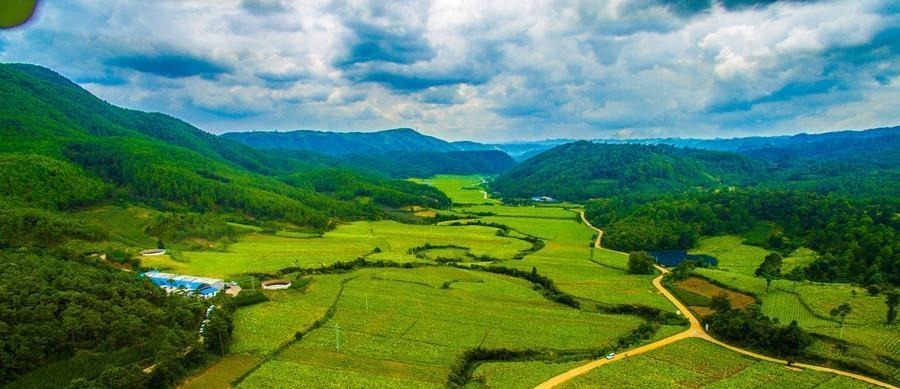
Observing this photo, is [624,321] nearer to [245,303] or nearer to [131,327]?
[245,303]

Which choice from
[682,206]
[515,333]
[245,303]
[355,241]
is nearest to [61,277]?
[245,303]

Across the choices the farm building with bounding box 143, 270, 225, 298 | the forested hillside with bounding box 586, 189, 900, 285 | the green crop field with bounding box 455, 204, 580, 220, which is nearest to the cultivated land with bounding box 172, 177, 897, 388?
the farm building with bounding box 143, 270, 225, 298

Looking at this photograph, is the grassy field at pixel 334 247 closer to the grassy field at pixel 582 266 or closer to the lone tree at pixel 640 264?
the grassy field at pixel 582 266

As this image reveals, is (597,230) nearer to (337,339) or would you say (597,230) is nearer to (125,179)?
(337,339)

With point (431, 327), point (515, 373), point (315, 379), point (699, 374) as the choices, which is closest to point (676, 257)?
point (699, 374)

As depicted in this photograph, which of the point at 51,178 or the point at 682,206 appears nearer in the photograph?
→ the point at 51,178

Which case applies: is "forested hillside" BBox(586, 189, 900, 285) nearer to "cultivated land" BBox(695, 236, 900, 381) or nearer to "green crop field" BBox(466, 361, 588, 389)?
"cultivated land" BBox(695, 236, 900, 381)
